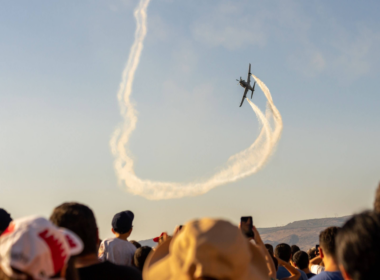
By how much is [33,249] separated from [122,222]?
5809mm

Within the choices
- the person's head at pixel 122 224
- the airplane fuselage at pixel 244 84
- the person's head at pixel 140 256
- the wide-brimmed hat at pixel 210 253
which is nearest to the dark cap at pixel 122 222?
the person's head at pixel 122 224

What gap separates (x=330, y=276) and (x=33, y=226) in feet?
14.6

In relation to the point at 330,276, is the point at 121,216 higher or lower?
higher

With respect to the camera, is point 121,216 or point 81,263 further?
point 121,216

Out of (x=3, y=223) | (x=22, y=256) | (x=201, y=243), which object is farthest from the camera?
(x=3, y=223)

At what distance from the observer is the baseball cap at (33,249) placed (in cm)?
283

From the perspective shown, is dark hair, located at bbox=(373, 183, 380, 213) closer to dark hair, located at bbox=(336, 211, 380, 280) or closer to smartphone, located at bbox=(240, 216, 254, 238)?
dark hair, located at bbox=(336, 211, 380, 280)

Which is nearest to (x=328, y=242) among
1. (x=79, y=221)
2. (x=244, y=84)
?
(x=79, y=221)

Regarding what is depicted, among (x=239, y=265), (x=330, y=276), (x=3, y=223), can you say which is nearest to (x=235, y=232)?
(x=239, y=265)

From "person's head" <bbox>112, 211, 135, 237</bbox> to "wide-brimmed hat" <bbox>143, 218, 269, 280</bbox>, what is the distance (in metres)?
5.18

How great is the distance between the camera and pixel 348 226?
116 inches

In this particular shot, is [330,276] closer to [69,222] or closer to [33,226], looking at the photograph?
[69,222]

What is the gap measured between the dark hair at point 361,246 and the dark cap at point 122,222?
20.4ft

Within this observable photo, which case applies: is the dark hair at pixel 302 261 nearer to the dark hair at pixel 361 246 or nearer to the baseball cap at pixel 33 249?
the dark hair at pixel 361 246
